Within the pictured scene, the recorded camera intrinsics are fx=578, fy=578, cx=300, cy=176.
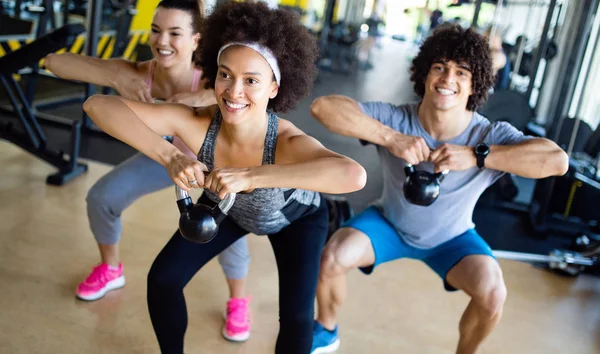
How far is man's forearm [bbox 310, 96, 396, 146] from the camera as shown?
1.88m

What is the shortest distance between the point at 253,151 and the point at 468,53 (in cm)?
80

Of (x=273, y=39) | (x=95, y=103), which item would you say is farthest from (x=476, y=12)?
(x=95, y=103)

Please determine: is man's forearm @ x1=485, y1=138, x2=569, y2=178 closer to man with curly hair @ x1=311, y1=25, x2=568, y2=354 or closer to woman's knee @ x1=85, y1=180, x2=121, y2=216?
man with curly hair @ x1=311, y1=25, x2=568, y2=354

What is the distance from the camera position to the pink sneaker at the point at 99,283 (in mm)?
2109

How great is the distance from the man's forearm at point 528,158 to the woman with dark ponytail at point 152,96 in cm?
91

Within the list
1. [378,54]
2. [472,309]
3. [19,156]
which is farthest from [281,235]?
[378,54]

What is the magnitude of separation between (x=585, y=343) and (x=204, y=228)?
5.62 feet

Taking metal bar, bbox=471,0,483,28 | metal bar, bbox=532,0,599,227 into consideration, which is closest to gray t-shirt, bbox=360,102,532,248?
metal bar, bbox=532,0,599,227

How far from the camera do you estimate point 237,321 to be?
204 cm

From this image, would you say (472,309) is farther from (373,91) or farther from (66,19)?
(373,91)

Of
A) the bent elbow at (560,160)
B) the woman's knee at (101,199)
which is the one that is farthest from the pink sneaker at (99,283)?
the bent elbow at (560,160)

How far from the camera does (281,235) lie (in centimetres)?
165

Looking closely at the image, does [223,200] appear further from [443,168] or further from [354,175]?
[443,168]

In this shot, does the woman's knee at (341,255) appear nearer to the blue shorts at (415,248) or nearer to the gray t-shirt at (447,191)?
the blue shorts at (415,248)
